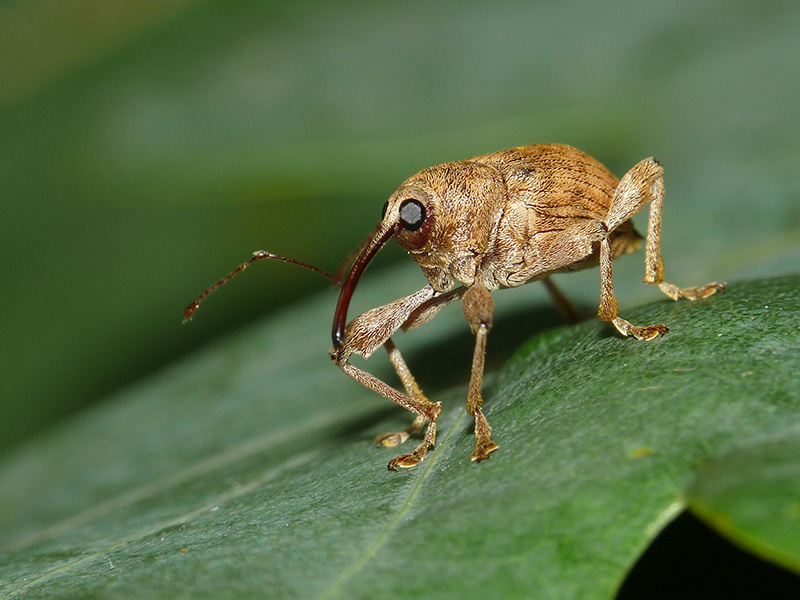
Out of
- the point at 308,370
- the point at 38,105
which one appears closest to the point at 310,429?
the point at 308,370

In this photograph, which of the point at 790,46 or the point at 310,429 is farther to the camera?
the point at 790,46

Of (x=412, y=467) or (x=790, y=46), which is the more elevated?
(x=790, y=46)

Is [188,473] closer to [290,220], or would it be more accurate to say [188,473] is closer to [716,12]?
[290,220]

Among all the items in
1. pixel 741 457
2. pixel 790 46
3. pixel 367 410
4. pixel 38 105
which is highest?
pixel 38 105

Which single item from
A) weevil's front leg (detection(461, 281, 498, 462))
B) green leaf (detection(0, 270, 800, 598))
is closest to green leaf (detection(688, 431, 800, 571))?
green leaf (detection(0, 270, 800, 598))

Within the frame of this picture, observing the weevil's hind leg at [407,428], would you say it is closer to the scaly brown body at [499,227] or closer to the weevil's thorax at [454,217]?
the scaly brown body at [499,227]

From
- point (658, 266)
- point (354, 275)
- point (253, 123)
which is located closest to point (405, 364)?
point (354, 275)

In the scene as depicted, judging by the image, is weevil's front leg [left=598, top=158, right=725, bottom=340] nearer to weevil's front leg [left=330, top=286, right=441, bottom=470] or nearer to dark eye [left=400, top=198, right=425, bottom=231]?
dark eye [left=400, top=198, right=425, bottom=231]

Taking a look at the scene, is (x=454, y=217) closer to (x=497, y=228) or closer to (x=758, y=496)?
(x=497, y=228)

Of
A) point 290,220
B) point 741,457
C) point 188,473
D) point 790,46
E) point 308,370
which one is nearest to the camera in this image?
point 741,457
